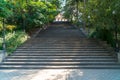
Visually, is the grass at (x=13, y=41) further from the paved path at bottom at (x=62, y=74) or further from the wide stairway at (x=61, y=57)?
the paved path at bottom at (x=62, y=74)

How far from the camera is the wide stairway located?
17.5 metres

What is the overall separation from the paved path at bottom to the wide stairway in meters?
0.87

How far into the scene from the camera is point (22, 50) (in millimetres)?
20391

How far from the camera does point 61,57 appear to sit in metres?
18.8

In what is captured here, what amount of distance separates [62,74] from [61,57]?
3.52m

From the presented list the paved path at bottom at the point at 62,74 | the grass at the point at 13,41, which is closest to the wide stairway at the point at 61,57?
the grass at the point at 13,41

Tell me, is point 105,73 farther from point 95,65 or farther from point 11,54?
point 11,54

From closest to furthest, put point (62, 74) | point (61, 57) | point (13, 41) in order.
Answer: point (62, 74) < point (61, 57) < point (13, 41)

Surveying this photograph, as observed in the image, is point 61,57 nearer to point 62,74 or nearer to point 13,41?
point 62,74

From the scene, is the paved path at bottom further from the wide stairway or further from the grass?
the grass

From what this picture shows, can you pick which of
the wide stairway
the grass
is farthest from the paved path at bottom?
the grass

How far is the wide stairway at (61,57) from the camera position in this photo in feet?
57.3

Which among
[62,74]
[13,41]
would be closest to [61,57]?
[62,74]

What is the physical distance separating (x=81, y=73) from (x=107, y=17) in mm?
4275
